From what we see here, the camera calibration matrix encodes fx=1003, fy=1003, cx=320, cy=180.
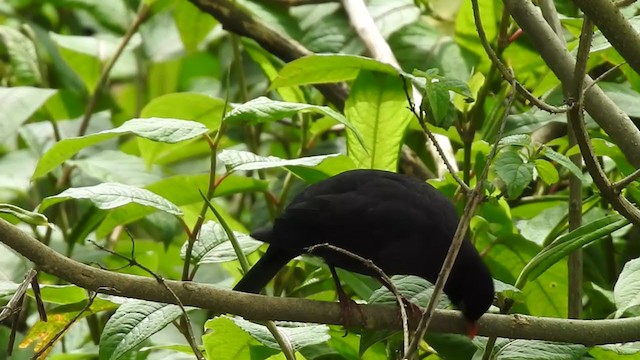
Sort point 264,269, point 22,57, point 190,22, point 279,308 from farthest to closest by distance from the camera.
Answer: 1. point 190,22
2. point 22,57
3. point 264,269
4. point 279,308

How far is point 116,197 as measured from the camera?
7.19 ft

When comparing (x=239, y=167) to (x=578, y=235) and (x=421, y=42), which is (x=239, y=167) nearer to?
(x=578, y=235)

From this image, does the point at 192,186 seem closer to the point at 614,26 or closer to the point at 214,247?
the point at 214,247

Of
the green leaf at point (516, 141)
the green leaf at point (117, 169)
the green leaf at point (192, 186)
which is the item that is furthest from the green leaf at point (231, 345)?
the green leaf at point (117, 169)

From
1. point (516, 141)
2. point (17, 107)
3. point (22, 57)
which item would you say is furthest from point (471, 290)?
point (22, 57)

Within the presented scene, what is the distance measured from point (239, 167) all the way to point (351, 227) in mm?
464

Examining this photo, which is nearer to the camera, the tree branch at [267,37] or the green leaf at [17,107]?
A: the green leaf at [17,107]

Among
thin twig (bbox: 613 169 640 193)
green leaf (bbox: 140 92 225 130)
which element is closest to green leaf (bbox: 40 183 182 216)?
green leaf (bbox: 140 92 225 130)

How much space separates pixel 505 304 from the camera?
7.47 ft

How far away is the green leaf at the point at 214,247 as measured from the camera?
233cm

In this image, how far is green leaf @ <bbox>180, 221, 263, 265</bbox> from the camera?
Answer: 91.8 inches

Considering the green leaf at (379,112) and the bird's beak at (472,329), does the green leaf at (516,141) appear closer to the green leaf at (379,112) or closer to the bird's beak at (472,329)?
the bird's beak at (472,329)

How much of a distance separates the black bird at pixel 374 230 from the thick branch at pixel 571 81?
498 mm

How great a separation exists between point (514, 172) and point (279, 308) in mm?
560
